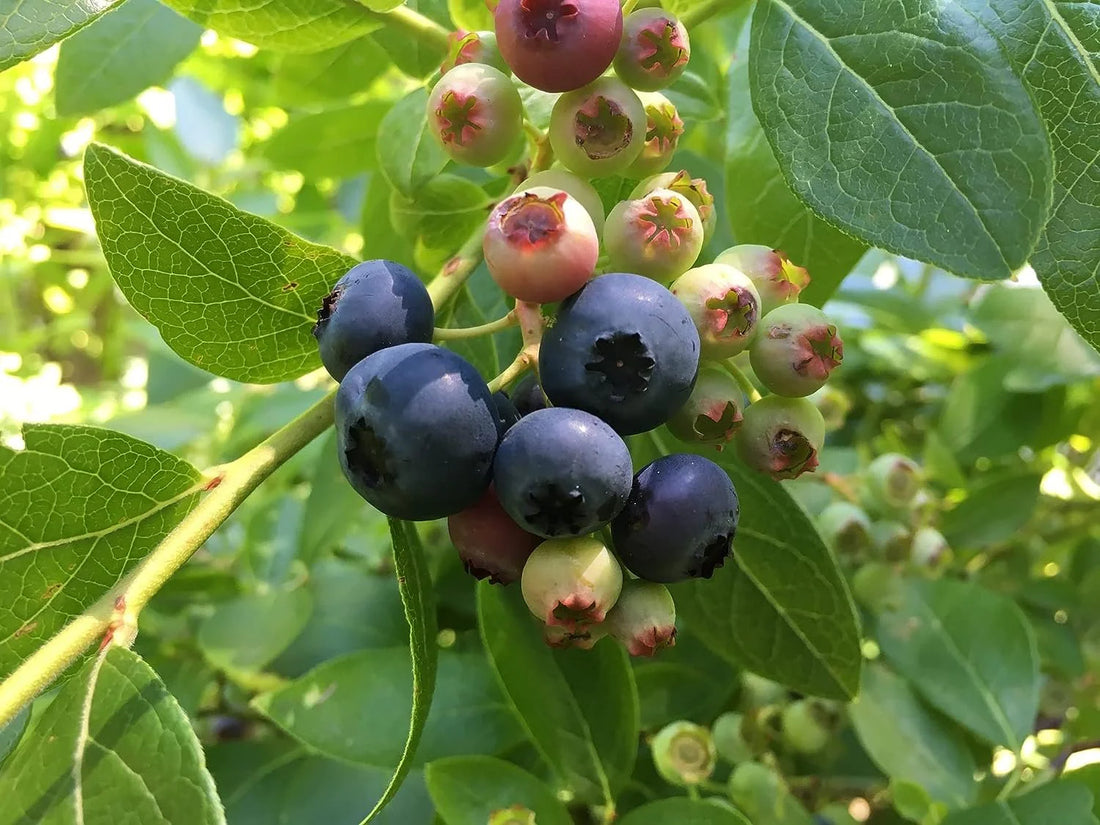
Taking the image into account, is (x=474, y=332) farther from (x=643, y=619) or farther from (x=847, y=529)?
(x=847, y=529)

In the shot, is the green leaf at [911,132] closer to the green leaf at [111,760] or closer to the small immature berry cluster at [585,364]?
the small immature berry cluster at [585,364]

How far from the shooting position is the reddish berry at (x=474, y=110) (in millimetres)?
871

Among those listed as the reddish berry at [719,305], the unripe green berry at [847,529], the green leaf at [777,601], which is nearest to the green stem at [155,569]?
the reddish berry at [719,305]

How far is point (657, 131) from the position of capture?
906 mm

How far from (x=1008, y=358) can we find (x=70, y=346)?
415 cm

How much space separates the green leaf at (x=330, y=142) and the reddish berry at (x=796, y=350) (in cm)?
103

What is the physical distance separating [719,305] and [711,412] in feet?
0.30

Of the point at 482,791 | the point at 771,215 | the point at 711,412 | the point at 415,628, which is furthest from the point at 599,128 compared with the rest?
the point at 482,791

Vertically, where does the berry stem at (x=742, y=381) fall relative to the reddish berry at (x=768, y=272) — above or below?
below

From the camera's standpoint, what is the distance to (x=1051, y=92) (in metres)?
0.84

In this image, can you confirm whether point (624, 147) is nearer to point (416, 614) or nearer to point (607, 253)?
point (607, 253)

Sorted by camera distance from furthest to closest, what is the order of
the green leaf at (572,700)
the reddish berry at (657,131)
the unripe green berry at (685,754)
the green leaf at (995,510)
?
the green leaf at (995,510), the unripe green berry at (685,754), the green leaf at (572,700), the reddish berry at (657,131)

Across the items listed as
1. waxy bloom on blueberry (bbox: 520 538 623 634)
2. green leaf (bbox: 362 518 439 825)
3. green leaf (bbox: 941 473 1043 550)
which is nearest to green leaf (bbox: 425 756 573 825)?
green leaf (bbox: 362 518 439 825)

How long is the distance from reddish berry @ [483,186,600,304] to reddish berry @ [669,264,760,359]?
0.10 metres
